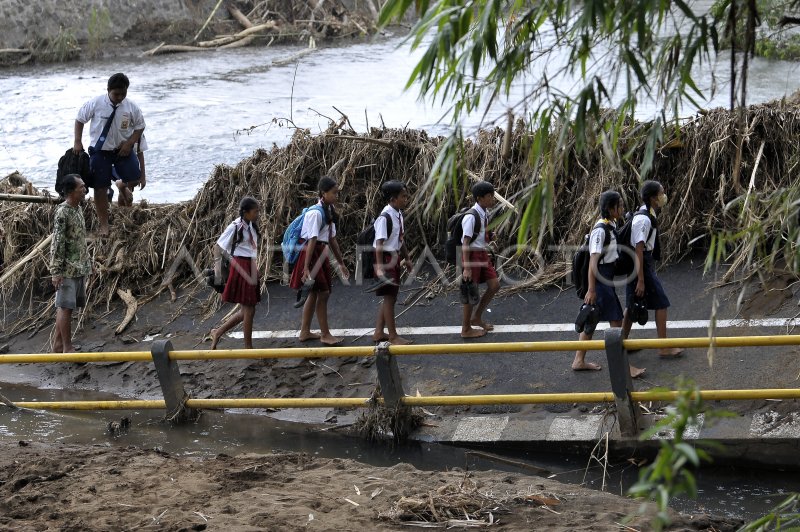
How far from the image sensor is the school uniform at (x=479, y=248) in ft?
31.3

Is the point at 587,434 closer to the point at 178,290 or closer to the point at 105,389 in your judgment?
the point at 105,389

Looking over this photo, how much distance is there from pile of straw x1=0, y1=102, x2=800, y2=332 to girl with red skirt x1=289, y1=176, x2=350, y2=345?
1351 millimetres

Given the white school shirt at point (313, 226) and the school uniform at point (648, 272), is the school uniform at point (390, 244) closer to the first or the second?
the white school shirt at point (313, 226)

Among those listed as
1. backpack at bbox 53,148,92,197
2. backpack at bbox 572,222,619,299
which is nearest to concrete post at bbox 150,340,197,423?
backpack at bbox 572,222,619,299

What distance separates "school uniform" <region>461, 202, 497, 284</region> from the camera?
9.55 meters

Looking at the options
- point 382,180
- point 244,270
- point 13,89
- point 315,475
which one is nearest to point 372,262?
point 244,270

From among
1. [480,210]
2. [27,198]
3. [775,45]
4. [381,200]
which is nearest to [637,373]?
[480,210]

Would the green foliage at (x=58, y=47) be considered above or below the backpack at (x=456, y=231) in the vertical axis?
above

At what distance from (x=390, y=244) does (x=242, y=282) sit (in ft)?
4.64

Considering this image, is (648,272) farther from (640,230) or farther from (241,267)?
(241,267)

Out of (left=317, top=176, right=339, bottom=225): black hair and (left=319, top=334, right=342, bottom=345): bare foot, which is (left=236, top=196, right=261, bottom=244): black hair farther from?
(left=319, top=334, right=342, bottom=345): bare foot

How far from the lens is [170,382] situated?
8.90 meters

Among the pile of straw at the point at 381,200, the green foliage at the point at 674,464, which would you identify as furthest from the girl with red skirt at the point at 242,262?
the green foliage at the point at 674,464

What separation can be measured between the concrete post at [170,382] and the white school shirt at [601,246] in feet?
11.5
